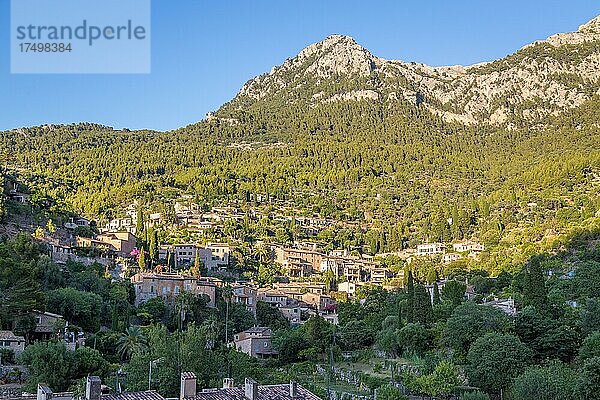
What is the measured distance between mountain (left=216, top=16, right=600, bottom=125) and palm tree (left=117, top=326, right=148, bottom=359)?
8246 cm

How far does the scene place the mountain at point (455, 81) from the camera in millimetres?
103812

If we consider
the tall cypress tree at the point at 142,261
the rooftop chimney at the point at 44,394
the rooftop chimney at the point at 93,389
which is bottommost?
the rooftop chimney at the point at 44,394

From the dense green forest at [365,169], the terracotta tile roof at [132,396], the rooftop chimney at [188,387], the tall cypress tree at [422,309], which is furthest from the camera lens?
the dense green forest at [365,169]

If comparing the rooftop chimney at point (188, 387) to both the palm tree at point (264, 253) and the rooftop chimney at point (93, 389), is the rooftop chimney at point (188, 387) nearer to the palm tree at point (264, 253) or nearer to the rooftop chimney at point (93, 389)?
the rooftop chimney at point (93, 389)

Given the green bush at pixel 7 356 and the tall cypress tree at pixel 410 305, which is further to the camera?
the tall cypress tree at pixel 410 305

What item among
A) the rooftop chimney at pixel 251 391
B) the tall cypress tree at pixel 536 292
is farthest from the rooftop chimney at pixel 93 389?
the tall cypress tree at pixel 536 292

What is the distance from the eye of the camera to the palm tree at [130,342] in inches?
1243

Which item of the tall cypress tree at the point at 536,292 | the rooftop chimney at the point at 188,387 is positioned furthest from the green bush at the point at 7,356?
the tall cypress tree at the point at 536,292

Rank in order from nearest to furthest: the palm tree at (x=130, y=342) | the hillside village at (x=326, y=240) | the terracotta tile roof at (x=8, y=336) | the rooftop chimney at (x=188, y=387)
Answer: the rooftop chimney at (x=188, y=387) < the hillside village at (x=326, y=240) < the terracotta tile roof at (x=8, y=336) < the palm tree at (x=130, y=342)

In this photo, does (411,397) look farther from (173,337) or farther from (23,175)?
(23,175)

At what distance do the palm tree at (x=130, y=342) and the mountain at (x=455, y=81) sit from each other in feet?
271

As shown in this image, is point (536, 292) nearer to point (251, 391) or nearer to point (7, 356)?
point (251, 391)

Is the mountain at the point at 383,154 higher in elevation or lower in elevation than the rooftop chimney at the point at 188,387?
higher

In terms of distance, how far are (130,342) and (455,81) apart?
101256 mm
